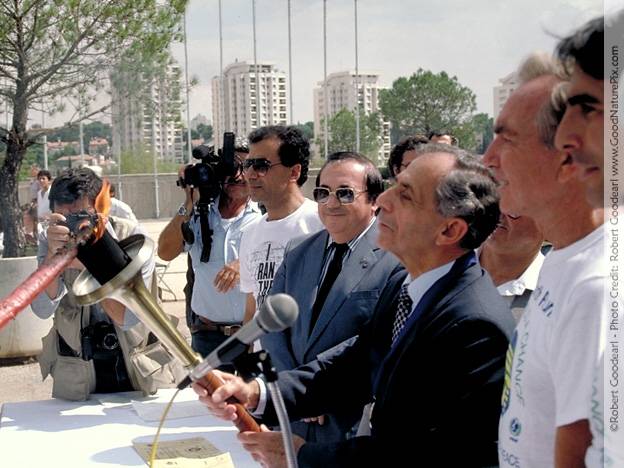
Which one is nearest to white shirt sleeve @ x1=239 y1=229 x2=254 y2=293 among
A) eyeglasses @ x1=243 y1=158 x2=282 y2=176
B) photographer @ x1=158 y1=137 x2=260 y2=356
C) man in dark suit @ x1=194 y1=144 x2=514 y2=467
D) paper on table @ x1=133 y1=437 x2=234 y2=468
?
eyeglasses @ x1=243 y1=158 x2=282 y2=176

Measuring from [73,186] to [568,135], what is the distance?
2.09 m

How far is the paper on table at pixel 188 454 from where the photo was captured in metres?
2.86

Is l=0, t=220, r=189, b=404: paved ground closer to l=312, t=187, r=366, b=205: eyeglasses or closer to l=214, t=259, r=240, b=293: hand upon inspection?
l=214, t=259, r=240, b=293: hand

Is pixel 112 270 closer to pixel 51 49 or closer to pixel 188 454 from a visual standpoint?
pixel 188 454

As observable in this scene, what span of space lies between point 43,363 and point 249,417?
6.81ft

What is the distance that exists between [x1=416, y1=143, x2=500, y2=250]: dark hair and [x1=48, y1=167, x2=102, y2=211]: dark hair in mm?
1122

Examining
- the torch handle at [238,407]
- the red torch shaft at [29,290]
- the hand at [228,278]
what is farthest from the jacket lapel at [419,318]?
the hand at [228,278]

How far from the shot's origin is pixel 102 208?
168cm

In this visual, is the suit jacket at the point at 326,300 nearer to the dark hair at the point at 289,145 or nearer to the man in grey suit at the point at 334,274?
the man in grey suit at the point at 334,274

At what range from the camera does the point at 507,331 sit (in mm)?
1947

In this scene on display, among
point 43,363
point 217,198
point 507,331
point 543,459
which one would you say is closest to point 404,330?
point 507,331

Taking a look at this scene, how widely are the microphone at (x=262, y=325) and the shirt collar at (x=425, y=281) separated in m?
0.72

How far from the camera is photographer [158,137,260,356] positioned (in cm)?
476

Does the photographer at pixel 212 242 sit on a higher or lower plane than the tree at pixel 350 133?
lower
